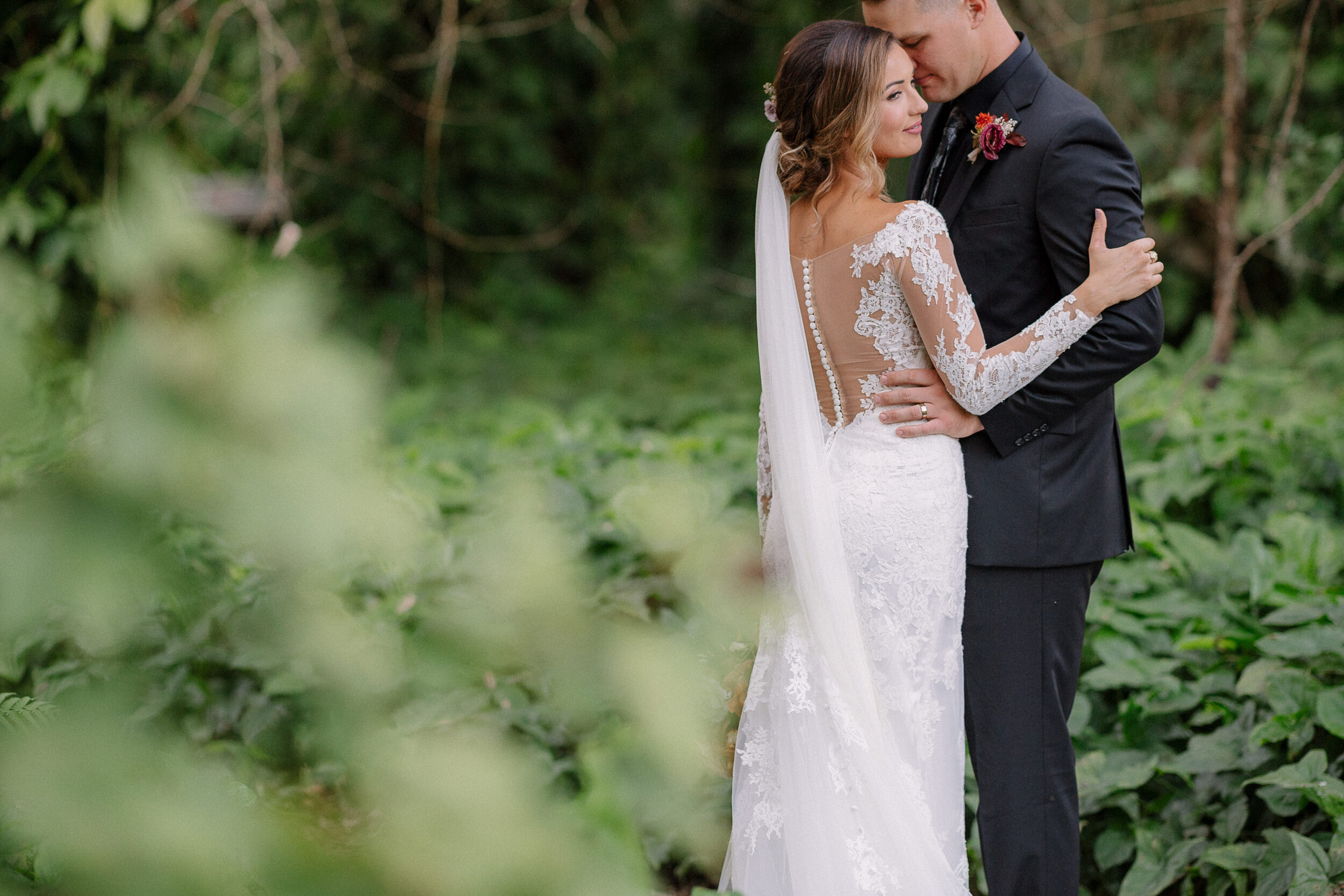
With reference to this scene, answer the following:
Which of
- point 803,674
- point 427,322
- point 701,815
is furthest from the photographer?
point 427,322

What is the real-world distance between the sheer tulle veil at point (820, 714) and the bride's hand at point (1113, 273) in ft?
1.80

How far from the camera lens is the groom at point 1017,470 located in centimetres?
208

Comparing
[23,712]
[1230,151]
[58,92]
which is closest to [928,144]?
[23,712]

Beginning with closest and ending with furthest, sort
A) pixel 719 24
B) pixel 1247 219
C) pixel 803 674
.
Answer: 1. pixel 803 674
2. pixel 1247 219
3. pixel 719 24

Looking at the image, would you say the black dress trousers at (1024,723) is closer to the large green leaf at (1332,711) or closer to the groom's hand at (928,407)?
the groom's hand at (928,407)

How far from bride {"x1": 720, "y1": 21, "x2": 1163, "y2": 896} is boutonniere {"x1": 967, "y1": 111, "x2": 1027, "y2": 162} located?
14 cm

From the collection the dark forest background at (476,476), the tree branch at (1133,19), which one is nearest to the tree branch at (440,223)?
the dark forest background at (476,476)

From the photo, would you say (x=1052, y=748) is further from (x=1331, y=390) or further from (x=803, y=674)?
(x=1331, y=390)

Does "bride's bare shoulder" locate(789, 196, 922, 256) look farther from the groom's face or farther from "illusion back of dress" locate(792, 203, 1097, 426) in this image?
the groom's face

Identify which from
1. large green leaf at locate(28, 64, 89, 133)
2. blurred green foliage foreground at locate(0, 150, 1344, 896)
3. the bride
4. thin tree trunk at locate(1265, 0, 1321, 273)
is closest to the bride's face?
the bride

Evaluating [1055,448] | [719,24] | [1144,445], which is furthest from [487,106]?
[1055,448]

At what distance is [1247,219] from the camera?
577 cm

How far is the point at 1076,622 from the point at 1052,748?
26cm

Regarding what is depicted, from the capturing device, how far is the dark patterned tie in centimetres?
224
